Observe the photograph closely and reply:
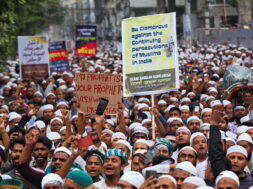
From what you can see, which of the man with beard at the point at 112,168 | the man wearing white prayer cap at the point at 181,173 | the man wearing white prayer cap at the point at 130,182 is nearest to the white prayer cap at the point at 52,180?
the man with beard at the point at 112,168

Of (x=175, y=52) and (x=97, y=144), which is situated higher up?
(x=175, y=52)

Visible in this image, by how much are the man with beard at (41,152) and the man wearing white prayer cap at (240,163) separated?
193 cm

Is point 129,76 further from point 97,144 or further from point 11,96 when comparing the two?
point 11,96

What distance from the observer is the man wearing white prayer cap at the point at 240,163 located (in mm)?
7235

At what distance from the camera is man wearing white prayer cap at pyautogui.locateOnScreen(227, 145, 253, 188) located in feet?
23.7

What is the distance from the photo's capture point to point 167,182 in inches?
254

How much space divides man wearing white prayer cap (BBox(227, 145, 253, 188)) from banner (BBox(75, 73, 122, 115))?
3309 mm

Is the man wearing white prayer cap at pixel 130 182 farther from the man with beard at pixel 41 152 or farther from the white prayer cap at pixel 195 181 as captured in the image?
the man with beard at pixel 41 152

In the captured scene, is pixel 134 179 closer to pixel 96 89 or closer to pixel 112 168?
pixel 112 168

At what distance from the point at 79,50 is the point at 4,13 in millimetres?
8607

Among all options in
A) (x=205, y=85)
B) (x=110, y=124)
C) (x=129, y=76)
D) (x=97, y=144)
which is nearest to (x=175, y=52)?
(x=129, y=76)

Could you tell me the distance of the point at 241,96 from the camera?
1338 centimetres

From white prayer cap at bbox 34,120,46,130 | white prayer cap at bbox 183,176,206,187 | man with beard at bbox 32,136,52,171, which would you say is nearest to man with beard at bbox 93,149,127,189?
white prayer cap at bbox 183,176,206,187

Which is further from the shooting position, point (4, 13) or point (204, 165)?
point (4, 13)
